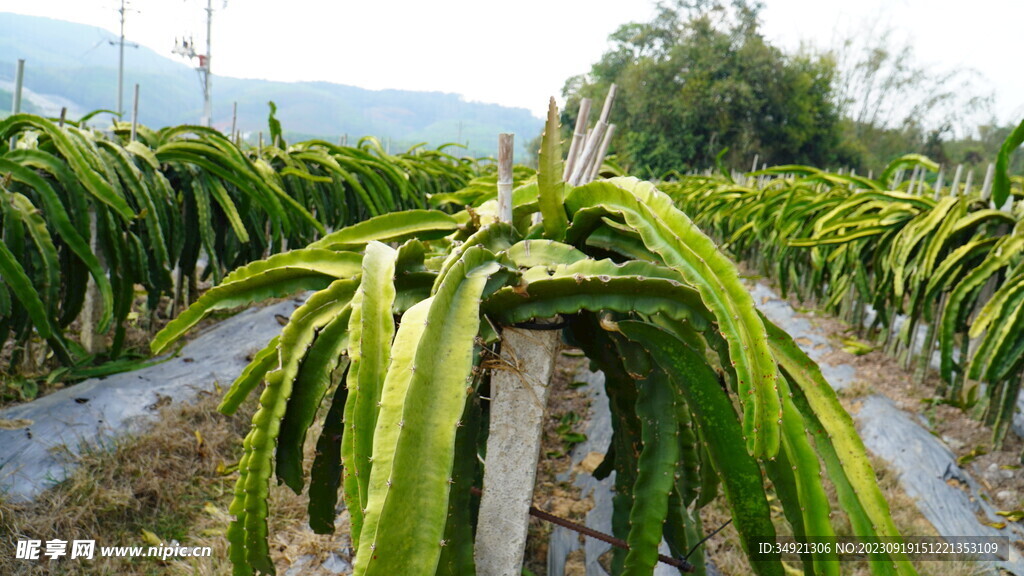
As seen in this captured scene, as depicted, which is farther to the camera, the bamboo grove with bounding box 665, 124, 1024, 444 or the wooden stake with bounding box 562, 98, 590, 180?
the bamboo grove with bounding box 665, 124, 1024, 444

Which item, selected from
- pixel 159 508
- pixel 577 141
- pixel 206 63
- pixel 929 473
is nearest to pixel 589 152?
pixel 577 141

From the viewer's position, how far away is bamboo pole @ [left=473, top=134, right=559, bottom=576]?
2.71 ft

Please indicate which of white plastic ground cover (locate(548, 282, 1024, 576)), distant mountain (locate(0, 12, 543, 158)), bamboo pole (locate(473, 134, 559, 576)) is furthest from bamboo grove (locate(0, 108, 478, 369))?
distant mountain (locate(0, 12, 543, 158))

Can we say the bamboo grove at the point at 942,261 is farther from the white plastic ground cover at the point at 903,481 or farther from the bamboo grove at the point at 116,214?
the bamboo grove at the point at 116,214

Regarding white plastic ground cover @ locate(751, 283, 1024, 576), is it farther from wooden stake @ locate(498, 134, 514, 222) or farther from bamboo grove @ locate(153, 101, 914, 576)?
wooden stake @ locate(498, 134, 514, 222)

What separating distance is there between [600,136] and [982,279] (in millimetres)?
1632

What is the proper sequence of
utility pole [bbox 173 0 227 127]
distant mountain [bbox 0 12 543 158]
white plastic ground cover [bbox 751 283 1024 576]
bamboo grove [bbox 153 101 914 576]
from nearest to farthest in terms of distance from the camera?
bamboo grove [bbox 153 101 914 576]
white plastic ground cover [bbox 751 283 1024 576]
utility pole [bbox 173 0 227 127]
distant mountain [bbox 0 12 543 158]

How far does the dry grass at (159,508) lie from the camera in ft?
4.70

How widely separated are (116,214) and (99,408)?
0.61 m

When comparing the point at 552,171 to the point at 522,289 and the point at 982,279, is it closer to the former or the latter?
the point at 522,289

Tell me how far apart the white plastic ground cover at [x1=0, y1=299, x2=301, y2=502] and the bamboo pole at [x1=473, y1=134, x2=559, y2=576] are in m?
1.38

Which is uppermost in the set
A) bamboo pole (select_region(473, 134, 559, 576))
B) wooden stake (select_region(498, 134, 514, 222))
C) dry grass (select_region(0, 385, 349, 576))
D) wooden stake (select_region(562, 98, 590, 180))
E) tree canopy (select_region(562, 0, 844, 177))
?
tree canopy (select_region(562, 0, 844, 177))

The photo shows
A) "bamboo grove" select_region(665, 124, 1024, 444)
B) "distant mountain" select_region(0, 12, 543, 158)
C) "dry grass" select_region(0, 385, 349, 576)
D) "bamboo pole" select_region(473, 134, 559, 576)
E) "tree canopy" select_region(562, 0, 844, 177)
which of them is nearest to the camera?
"bamboo pole" select_region(473, 134, 559, 576)

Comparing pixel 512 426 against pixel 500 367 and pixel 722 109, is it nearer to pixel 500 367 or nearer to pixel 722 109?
pixel 500 367
